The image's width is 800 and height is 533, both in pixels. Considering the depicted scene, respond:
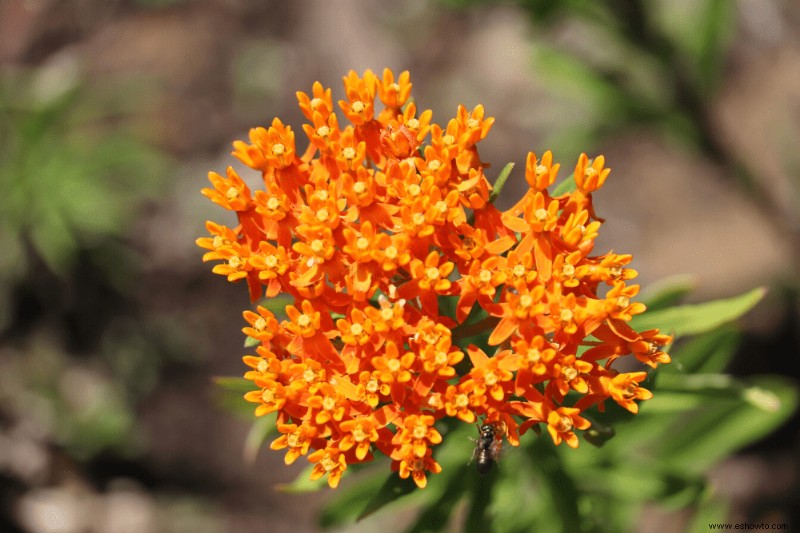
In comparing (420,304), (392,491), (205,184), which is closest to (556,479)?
(392,491)

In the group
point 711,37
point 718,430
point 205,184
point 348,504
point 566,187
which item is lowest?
point 348,504

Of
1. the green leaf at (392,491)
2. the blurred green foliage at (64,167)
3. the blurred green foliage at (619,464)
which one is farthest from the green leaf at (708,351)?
the blurred green foliage at (64,167)

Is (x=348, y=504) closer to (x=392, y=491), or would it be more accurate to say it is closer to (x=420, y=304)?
(x=392, y=491)

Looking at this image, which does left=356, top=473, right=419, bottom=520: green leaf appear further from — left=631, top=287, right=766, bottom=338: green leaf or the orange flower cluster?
left=631, top=287, right=766, bottom=338: green leaf

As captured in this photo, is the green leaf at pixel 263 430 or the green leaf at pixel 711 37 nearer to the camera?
the green leaf at pixel 263 430

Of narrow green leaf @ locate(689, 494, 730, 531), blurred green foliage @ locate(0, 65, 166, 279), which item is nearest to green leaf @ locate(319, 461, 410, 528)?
narrow green leaf @ locate(689, 494, 730, 531)

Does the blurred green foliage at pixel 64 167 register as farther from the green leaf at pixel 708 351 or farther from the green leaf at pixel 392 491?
the green leaf at pixel 708 351
